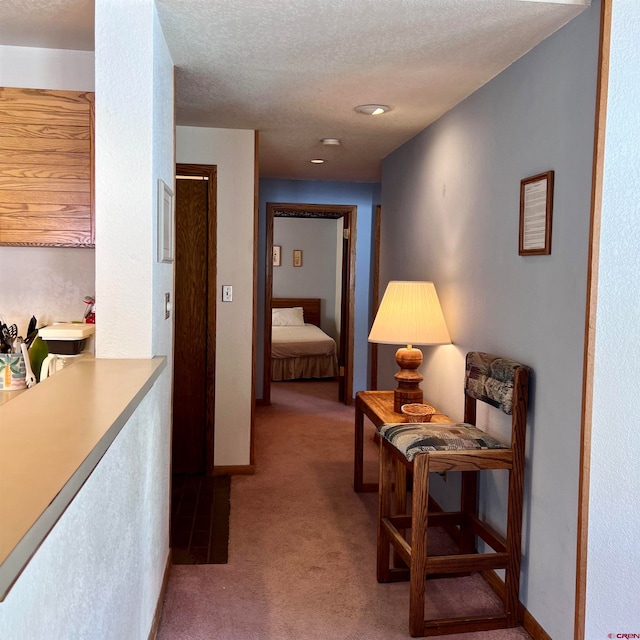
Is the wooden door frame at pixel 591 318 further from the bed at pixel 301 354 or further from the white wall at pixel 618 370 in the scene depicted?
the bed at pixel 301 354

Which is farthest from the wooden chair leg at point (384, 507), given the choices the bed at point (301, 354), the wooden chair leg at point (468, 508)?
the bed at point (301, 354)

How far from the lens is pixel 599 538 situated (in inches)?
79.0

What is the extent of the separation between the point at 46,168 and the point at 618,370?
2.22m

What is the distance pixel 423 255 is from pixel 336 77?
4.27 ft

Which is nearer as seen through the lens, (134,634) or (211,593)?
(134,634)

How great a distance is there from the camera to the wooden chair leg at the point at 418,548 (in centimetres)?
225

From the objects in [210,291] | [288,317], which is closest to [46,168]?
[210,291]

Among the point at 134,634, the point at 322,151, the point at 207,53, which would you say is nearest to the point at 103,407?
the point at 134,634

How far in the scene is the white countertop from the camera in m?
0.76

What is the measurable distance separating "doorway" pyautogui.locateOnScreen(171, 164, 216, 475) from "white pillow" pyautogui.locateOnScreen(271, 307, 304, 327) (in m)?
4.15

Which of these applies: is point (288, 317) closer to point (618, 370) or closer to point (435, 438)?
point (435, 438)

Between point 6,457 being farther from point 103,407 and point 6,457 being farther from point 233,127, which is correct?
point 233,127

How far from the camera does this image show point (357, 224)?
599 cm

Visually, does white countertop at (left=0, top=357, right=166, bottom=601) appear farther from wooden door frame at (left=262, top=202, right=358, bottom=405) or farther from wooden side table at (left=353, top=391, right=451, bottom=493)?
wooden door frame at (left=262, top=202, right=358, bottom=405)
